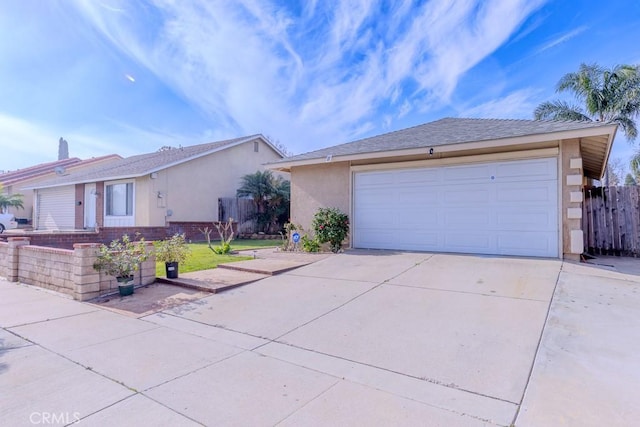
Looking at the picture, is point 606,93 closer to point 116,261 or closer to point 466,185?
point 466,185

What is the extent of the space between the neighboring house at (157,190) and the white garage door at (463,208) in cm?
999

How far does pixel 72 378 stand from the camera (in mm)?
3176

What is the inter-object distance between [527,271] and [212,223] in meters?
13.8

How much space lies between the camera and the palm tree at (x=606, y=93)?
56.0 ft

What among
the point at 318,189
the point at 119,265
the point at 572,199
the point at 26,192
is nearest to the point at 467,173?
the point at 572,199

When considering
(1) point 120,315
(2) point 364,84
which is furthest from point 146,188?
(1) point 120,315

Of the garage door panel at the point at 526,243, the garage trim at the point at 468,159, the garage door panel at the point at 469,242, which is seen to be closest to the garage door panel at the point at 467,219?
the garage door panel at the point at 469,242

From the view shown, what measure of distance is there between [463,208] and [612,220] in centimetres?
482

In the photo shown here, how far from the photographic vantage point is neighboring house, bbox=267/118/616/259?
7832mm

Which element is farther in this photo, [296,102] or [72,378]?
[296,102]

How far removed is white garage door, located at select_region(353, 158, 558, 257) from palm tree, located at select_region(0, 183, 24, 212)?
27101 mm

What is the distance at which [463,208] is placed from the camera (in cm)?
895

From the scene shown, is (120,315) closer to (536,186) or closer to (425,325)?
(425,325)

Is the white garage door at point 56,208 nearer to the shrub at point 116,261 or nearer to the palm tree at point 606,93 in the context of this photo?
the shrub at point 116,261
